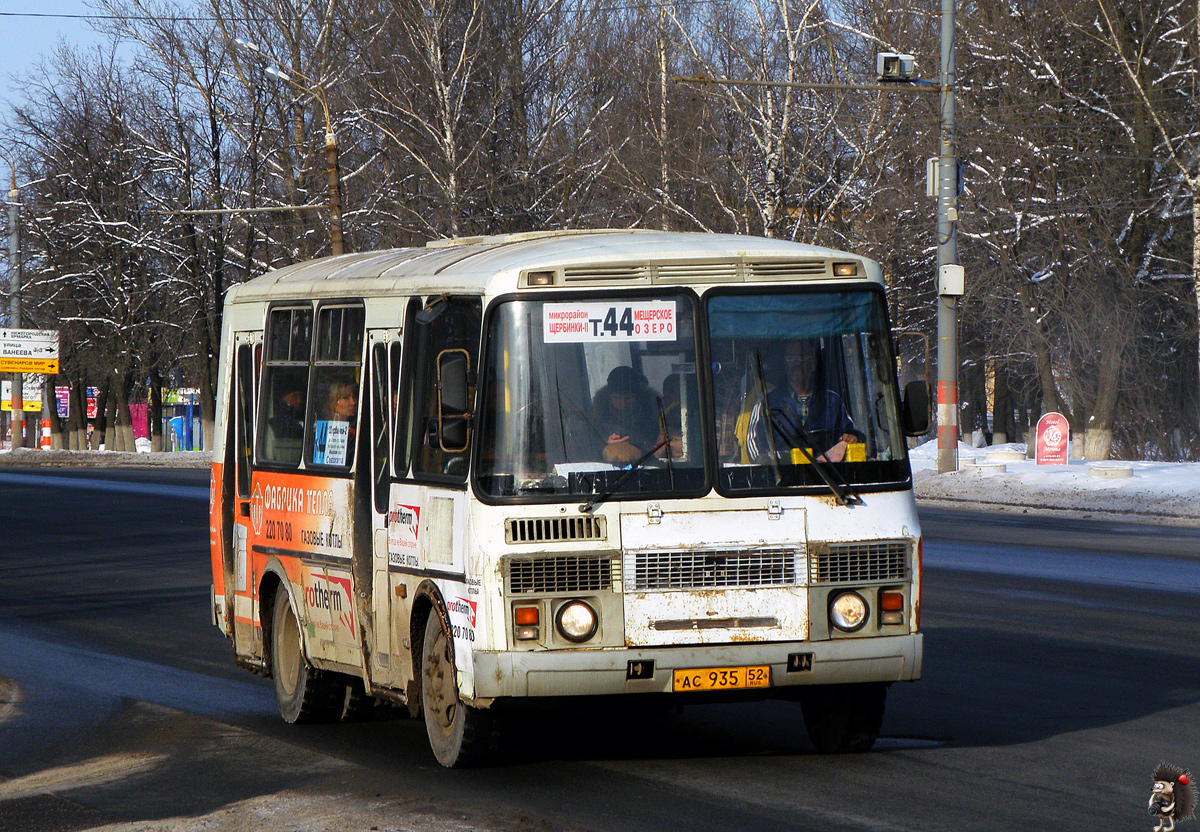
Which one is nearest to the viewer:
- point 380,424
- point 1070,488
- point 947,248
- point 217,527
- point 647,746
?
point 647,746

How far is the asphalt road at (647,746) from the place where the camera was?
706 centimetres

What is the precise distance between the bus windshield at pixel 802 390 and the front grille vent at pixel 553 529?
0.59 m

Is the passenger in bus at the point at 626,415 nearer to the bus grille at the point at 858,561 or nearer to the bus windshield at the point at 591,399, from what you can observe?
the bus windshield at the point at 591,399

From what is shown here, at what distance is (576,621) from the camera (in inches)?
299

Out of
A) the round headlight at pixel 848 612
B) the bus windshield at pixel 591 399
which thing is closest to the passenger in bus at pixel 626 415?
the bus windshield at pixel 591 399

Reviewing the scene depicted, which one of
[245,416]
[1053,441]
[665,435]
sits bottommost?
[1053,441]

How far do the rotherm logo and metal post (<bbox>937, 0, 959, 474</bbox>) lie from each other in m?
21.6

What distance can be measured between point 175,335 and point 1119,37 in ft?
98.2

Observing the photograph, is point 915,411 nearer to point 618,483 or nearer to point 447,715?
point 618,483

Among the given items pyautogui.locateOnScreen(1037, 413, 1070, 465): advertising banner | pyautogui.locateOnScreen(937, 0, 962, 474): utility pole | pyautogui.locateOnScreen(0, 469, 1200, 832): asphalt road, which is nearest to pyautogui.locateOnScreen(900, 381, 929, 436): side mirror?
pyautogui.locateOnScreen(0, 469, 1200, 832): asphalt road

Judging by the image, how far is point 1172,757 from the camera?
8.11 m

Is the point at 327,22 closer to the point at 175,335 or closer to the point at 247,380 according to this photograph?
the point at 175,335

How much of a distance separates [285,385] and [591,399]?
2806 mm

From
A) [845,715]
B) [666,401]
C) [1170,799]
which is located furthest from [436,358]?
[1170,799]
